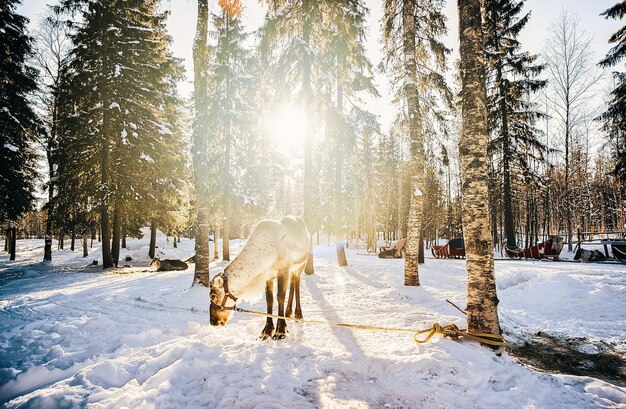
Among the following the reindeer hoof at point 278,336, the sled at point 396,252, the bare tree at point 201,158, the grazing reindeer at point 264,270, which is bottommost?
the sled at point 396,252

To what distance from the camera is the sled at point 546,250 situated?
17.4 metres

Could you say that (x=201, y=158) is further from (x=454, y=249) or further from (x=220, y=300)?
(x=454, y=249)

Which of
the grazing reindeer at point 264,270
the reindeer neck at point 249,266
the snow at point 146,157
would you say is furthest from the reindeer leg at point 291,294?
the snow at point 146,157

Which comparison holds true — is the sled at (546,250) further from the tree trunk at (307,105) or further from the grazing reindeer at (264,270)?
the grazing reindeer at (264,270)

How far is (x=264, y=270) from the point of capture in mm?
5023

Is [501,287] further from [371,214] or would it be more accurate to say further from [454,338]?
[371,214]

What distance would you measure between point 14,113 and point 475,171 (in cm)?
2398

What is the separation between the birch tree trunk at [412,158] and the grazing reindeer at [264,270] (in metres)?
5.23

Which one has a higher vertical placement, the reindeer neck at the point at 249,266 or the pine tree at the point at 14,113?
the pine tree at the point at 14,113

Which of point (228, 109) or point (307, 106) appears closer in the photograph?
point (307, 106)

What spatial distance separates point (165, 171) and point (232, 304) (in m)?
16.0

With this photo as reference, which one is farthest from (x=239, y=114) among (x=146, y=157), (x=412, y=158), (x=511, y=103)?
(x=511, y=103)

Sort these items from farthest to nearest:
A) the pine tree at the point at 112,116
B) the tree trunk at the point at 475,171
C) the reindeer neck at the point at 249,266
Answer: the pine tree at the point at 112,116, the reindeer neck at the point at 249,266, the tree trunk at the point at 475,171

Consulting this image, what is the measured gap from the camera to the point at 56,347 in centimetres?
500
